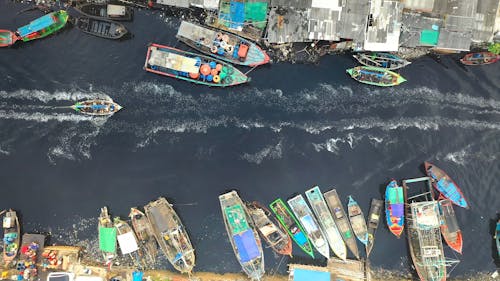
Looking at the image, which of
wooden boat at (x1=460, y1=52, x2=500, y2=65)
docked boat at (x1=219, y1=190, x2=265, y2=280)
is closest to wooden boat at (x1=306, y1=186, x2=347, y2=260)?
docked boat at (x1=219, y1=190, x2=265, y2=280)

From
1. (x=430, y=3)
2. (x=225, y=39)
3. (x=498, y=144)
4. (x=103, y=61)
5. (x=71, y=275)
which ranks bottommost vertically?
(x=71, y=275)

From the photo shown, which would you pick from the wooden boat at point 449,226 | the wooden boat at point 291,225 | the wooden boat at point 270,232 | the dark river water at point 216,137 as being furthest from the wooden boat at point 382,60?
the wooden boat at point 270,232

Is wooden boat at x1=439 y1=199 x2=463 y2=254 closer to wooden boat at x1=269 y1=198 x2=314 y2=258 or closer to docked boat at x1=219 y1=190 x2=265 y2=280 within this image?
wooden boat at x1=269 y1=198 x2=314 y2=258

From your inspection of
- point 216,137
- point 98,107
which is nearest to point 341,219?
point 216,137

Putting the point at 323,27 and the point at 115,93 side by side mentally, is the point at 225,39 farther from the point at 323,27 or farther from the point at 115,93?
the point at 115,93

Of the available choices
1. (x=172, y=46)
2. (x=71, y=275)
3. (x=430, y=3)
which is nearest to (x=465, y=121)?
(x=430, y=3)
